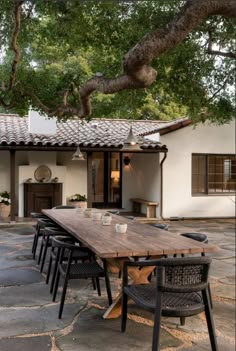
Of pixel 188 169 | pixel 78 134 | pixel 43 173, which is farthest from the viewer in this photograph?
pixel 78 134

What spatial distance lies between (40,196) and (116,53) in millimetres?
6550

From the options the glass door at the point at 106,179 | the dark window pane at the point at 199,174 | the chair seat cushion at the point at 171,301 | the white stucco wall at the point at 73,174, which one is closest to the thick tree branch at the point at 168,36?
the chair seat cushion at the point at 171,301

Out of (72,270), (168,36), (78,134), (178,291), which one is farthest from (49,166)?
(178,291)

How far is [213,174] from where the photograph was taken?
1356 centimetres

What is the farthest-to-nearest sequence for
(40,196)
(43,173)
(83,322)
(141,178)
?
(141,178), (43,173), (40,196), (83,322)

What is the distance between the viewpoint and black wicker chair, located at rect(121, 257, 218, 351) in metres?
3.36

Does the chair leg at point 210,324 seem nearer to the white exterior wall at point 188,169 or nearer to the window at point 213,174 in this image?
the white exterior wall at point 188,169

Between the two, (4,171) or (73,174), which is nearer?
Answer: (4,171)

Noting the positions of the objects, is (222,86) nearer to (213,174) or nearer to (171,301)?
(213,174)

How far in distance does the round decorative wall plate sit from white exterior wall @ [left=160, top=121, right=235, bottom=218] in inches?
150

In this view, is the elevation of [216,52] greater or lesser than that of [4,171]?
greater

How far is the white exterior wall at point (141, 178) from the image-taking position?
13.3 m

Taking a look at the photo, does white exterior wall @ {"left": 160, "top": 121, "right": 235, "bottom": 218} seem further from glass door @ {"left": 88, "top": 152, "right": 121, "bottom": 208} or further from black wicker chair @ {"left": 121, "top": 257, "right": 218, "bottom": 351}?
black wicker chair @ {"left": 121, "top": 257, "right": 218, "bottom": 351}

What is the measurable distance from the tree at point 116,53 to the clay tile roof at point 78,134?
1870mm
